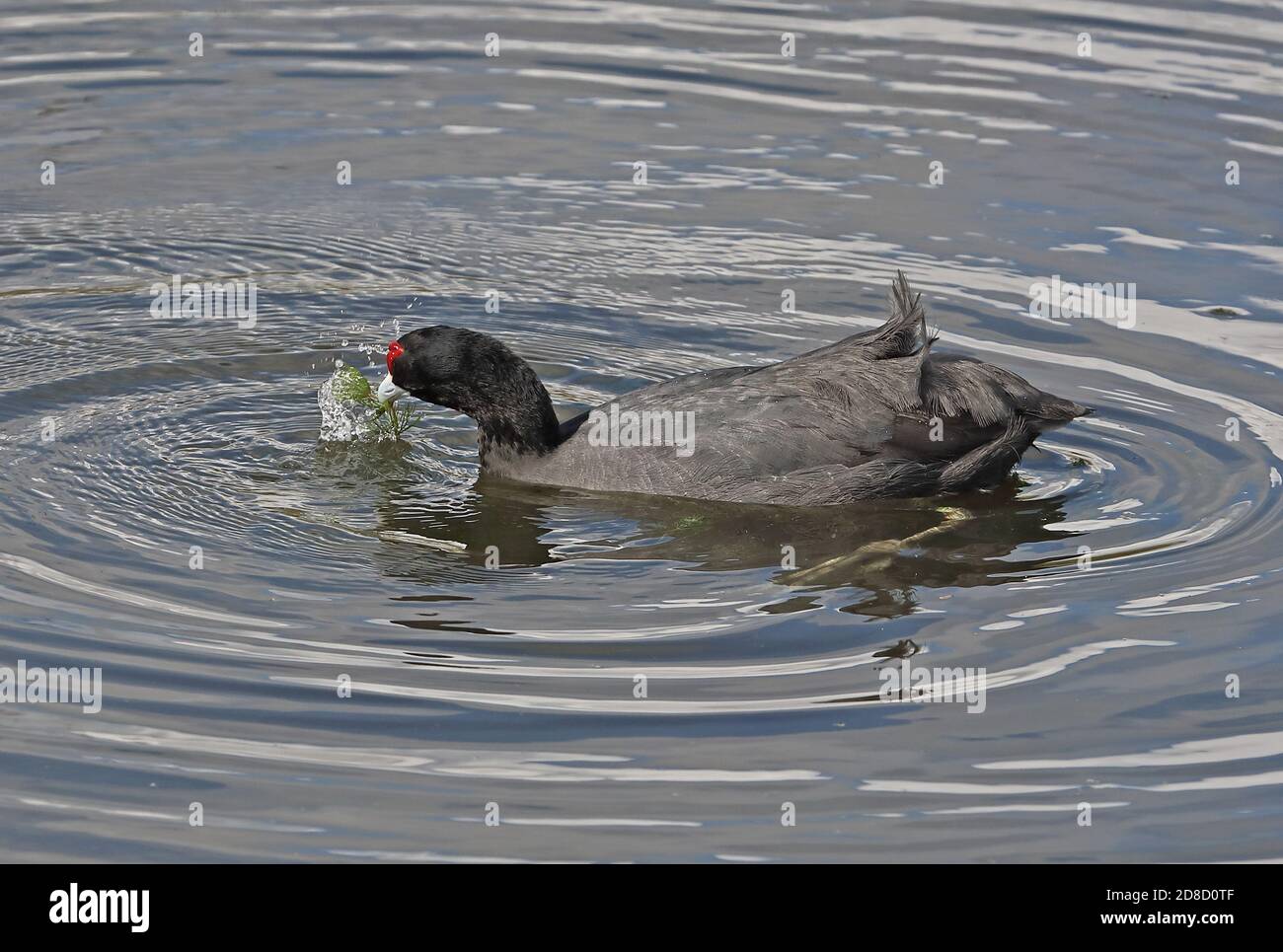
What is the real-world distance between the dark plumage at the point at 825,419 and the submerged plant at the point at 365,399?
1.13 feet

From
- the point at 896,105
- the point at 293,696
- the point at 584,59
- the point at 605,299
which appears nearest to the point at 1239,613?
the point at 293,696

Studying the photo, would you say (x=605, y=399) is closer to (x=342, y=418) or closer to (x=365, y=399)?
(x=365, y=399)

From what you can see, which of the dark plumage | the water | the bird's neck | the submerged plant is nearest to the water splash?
the submerged plant

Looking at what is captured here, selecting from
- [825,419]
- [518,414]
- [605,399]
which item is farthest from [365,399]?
[825,419]

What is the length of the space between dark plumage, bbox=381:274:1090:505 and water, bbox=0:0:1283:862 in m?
0.20

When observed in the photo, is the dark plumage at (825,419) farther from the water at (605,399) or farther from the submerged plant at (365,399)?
the submerged plant at (365,399)

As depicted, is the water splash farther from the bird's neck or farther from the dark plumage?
the bird's neck

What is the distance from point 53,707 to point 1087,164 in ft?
28.9

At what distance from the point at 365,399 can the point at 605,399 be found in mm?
1378

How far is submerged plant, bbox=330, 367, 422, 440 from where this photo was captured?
9180 millimetres

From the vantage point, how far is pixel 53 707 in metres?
6.43

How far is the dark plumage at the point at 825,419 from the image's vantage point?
8492mm

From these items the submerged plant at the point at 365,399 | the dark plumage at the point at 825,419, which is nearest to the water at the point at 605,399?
the submerged plant at the point at 365,399

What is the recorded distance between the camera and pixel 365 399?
918 cm
